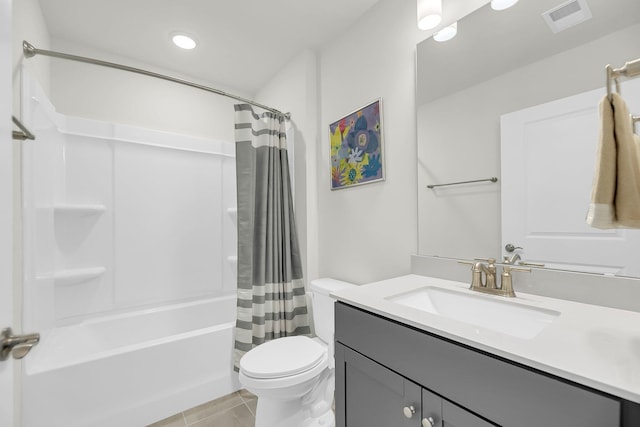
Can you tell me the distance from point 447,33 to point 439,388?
147cm

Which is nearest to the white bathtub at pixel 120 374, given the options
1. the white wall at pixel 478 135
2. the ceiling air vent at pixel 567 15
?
the white wall at pixel 478 135

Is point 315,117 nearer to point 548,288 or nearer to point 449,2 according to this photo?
point 449,2

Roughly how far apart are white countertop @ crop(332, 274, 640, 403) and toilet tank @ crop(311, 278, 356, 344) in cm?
77

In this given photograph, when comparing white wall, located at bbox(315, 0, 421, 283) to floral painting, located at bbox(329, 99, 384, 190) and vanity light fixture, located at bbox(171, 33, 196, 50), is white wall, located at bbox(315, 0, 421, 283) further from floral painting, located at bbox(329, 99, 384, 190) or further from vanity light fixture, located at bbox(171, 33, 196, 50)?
vanity light fixture, located at bbox(171, 33, 196, 50)

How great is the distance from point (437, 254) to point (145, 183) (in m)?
2.24

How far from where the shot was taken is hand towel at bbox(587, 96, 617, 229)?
0.62 m

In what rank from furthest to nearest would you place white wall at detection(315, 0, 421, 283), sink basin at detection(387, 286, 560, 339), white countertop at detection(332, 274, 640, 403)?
white wall at detection(315, 0, 421, 283) → sink basin at detection(387, 286, 560, 339) → white countertop at detection(332, 274, 640, 403)

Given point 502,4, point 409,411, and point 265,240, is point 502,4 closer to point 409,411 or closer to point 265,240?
point 409,411

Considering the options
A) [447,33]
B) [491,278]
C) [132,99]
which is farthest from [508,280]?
[132,99]

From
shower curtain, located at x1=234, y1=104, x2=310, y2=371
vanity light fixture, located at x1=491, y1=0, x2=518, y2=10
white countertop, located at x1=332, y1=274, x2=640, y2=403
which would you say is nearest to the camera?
white countertop, located at x1=332, y1=274, x2=640, y2=403

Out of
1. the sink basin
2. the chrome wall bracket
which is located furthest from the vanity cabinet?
the chrome wall bracket

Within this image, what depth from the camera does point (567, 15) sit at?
3.19ft

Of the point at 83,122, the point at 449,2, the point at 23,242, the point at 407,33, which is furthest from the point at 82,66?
the point at 449,2

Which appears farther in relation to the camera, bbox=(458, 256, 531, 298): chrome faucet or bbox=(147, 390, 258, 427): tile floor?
bbox=(147, 390, 258, 427): tile floor
